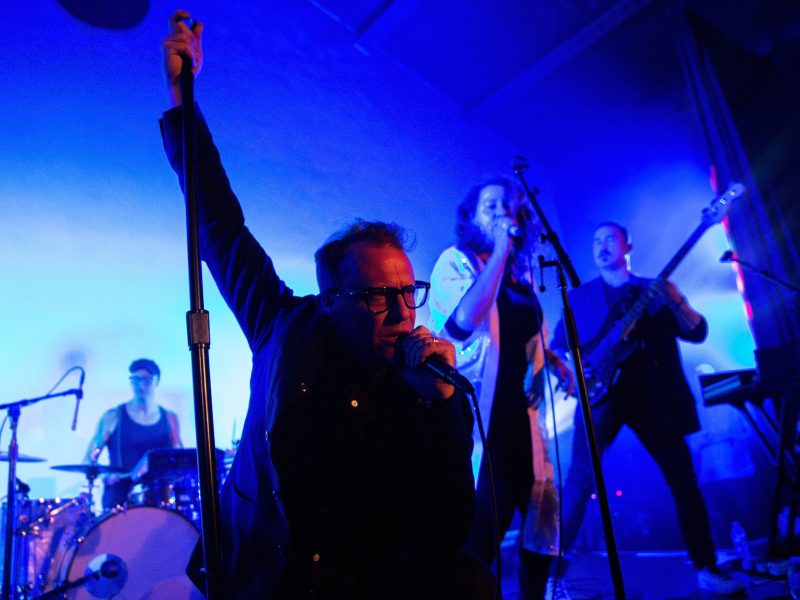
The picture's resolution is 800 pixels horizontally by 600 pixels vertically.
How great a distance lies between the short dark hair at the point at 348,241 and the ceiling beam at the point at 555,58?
4.91 m

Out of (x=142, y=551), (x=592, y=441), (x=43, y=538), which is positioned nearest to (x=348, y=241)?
(x=592, y=441)

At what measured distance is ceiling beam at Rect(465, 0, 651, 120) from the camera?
17.9ft

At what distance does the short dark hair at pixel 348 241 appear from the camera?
157 centimetres

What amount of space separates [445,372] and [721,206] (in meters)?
4.04

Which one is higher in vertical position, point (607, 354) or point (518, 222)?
point (518, 222)

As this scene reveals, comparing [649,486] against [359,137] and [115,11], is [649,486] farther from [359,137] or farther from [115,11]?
[115,11]

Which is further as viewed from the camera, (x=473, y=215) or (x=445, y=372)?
(x=473, y=215)

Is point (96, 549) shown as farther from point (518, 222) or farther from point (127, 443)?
point (518, 222)

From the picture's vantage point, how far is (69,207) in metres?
3.64

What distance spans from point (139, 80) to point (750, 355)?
5496 mm

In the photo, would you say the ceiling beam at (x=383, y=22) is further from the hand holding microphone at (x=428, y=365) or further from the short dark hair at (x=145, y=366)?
the hand holding microphone at (x=428, y=365)

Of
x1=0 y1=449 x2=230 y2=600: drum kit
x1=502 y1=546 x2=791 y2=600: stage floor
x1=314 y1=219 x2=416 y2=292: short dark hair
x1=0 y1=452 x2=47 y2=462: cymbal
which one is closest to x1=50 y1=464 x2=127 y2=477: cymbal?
x1=0 y1=449 x2=230 y2=600: drum kit

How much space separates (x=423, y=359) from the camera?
131 cm

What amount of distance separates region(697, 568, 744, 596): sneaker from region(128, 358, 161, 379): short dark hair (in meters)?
3.50
